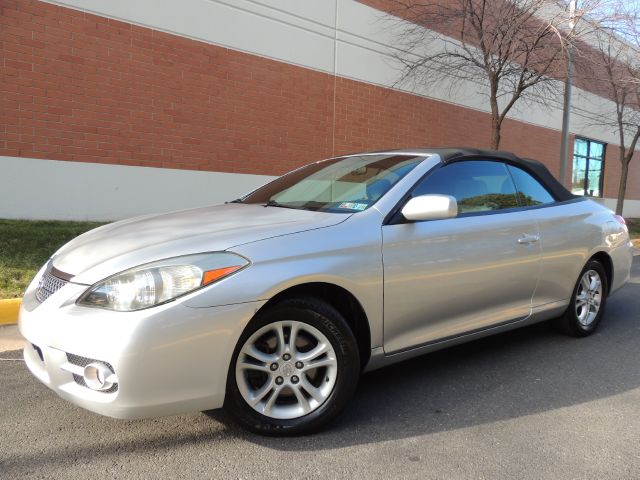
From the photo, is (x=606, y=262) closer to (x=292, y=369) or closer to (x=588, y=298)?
(x=588, y=298)

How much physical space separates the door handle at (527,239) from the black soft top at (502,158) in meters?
0.64

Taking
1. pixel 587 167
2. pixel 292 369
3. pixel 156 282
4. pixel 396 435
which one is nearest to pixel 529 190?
pixel 396 435

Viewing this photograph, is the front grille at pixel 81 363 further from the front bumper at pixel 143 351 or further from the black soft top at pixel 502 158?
the black soft top at pixel 502 158

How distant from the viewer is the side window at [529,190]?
421 cm

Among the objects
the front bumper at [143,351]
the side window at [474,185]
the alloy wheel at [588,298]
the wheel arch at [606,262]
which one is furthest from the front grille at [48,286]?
the wheel arch at [606,262]

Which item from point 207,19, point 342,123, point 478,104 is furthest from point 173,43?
point 478,104

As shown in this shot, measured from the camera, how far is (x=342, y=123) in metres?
12.1

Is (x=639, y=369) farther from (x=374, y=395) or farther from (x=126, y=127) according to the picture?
(x=126, y=127)

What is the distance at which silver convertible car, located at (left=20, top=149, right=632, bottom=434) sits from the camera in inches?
96.1

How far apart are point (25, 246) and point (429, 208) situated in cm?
539

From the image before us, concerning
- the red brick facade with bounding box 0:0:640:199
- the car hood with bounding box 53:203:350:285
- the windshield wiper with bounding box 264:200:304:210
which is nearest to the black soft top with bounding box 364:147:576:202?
the windshield wiper with bounding box 264:200:304:210

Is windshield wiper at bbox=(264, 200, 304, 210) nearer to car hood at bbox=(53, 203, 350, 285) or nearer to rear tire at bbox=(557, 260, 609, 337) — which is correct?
car hood at bbox=(53, 203, 350, 285)

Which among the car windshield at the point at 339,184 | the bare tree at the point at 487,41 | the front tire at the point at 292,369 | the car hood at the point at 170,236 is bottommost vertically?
the front tire at the point at 292,369

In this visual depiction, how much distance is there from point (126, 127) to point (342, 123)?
4929 mm
